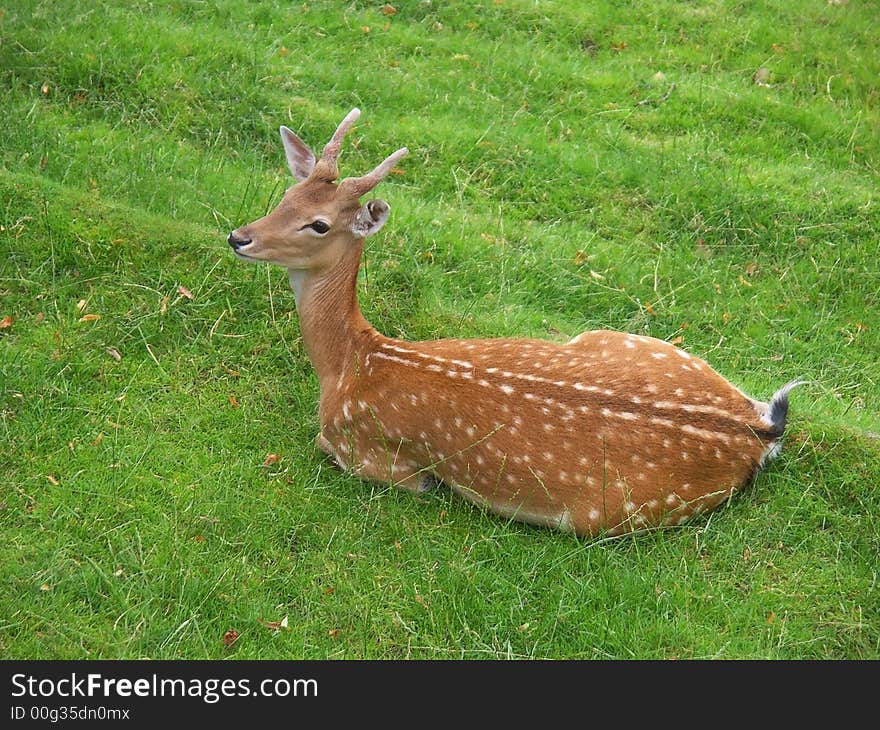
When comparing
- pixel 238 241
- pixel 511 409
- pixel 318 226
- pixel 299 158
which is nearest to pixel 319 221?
pixel 318 226

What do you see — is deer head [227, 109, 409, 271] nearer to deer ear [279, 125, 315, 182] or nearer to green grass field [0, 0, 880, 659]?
deer ear [279, 125, 315, 182]

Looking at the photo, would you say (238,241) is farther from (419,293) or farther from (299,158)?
(419,293)

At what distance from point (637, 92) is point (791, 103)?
51.2 inches

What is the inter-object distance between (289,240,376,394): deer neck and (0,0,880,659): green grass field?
416mm

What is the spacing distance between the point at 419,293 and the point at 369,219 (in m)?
1.29

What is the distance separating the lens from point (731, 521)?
17.6ft

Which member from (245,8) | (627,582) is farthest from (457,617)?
(245,8)

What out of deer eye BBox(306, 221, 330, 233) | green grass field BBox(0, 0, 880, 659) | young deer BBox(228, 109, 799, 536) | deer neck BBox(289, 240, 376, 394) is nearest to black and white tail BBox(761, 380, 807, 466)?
young deer BBox(228, 109, 799, 536)

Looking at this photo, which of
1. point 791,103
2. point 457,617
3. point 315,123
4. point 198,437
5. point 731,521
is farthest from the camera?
point 791,103

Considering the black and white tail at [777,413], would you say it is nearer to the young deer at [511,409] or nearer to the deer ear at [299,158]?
the young deer at [511,409]

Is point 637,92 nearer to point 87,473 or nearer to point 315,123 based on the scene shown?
point 315,123

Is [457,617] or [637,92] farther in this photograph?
[637,92]

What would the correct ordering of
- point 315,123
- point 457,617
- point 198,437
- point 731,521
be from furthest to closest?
point 315,123 < point 198,437 < point 731,521 < point 457,617

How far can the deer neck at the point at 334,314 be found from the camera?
5.89 meters
